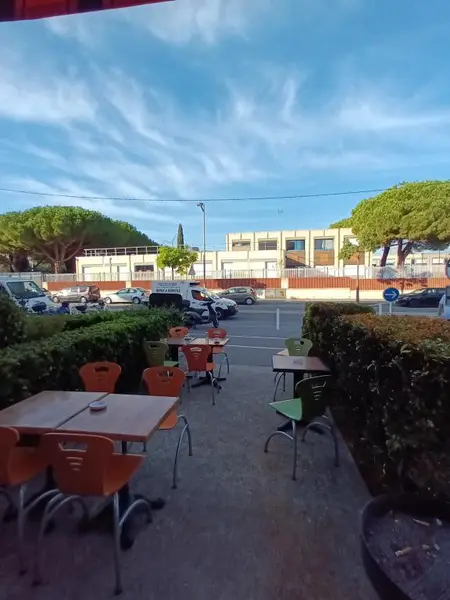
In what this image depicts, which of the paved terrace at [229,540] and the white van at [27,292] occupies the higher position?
the white van at [27,292]

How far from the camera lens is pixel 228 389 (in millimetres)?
5977

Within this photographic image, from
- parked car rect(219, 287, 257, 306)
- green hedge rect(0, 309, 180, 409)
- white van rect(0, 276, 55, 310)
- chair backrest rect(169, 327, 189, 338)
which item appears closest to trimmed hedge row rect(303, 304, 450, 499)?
green hedge rect(0, 309, 180, 409)

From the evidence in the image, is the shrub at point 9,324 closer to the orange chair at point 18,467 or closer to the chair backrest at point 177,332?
the orange chair at point 18,467

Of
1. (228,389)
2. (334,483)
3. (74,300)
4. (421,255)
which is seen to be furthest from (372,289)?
(334,483)

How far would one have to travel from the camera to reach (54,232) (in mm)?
37750

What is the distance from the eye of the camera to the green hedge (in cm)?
304

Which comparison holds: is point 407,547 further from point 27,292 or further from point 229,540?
point 27,292

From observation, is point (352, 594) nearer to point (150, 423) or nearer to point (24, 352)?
point (150, 423)

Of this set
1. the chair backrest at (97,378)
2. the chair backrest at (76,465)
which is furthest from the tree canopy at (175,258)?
the chair backrest at (76,465)

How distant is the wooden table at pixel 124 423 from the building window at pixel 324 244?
44116 millimetres

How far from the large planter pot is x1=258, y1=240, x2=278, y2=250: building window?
45736 mm

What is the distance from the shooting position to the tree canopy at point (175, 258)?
31.5 m

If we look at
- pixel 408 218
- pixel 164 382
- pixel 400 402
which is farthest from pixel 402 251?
pixel 400 402

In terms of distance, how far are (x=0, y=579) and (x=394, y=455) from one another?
235cm
